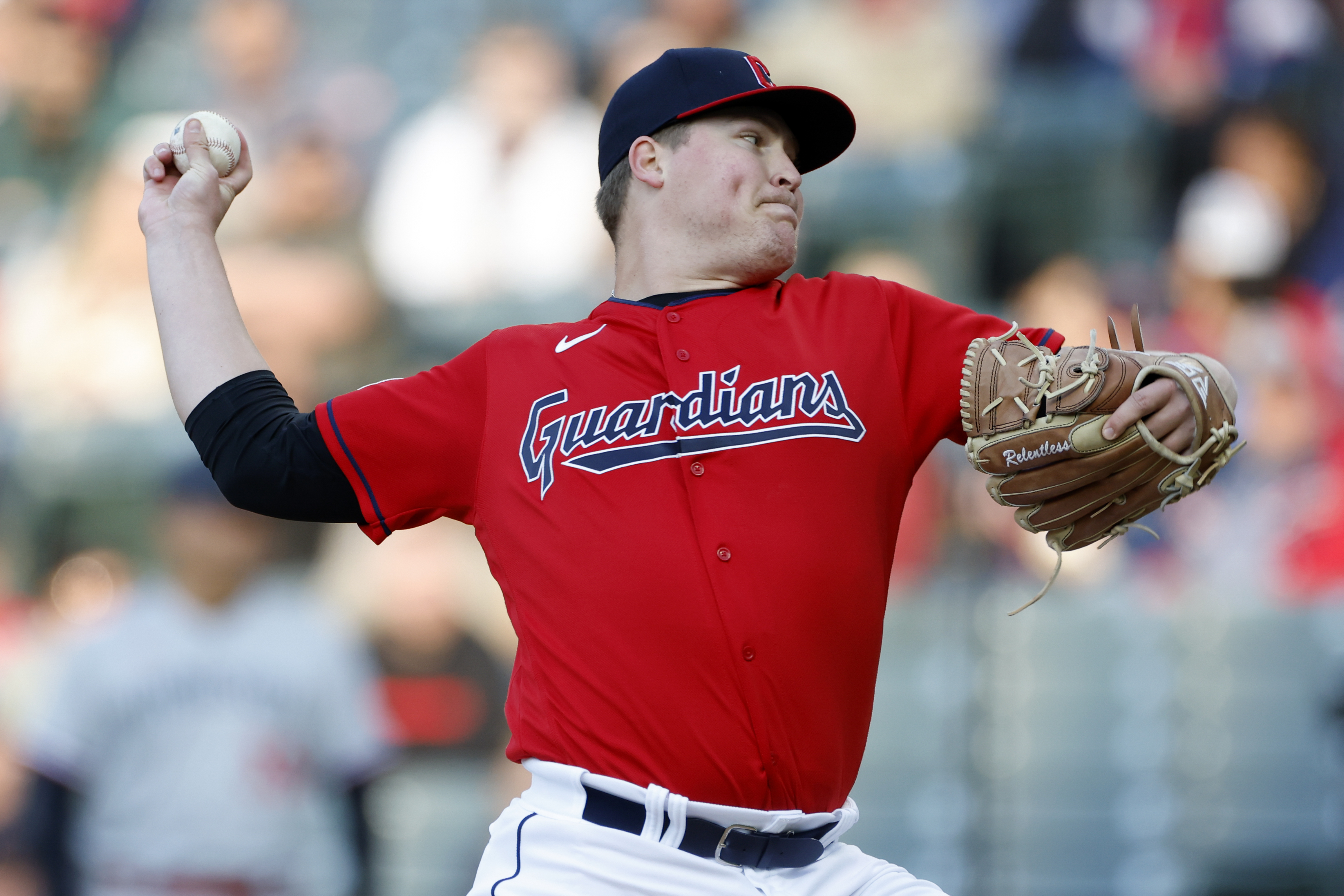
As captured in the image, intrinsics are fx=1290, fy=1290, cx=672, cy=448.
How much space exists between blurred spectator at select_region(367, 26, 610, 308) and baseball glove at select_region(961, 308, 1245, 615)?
4416 millimetres

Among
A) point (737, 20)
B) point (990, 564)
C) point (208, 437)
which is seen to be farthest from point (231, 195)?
point (737, 20)

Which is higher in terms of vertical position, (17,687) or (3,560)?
(3,560)

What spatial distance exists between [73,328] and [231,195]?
4.95m

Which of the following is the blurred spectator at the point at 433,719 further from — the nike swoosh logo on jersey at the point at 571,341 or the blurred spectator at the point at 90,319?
the nike swoosh logo on jersey at the point at 571,341

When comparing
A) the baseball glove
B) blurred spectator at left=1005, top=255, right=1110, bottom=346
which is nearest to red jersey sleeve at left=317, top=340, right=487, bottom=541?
the baseball glove

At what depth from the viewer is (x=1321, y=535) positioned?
525cm

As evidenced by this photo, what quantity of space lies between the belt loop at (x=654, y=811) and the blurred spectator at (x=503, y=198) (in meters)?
4.59

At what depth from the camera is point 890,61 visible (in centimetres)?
605

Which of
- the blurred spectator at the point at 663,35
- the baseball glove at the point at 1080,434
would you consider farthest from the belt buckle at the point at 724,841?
the blurred spectator at the point at 663,35

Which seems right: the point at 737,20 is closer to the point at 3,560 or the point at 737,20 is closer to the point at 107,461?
the point at 107,461

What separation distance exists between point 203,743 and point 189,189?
8.38 feet

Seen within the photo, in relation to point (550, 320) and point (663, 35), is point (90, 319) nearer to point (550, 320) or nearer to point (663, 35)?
point (550, 320)

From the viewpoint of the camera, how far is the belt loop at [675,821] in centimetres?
189

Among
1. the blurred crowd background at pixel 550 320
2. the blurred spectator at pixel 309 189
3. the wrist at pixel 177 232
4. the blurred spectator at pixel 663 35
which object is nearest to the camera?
the wrist at pixel 177 232
